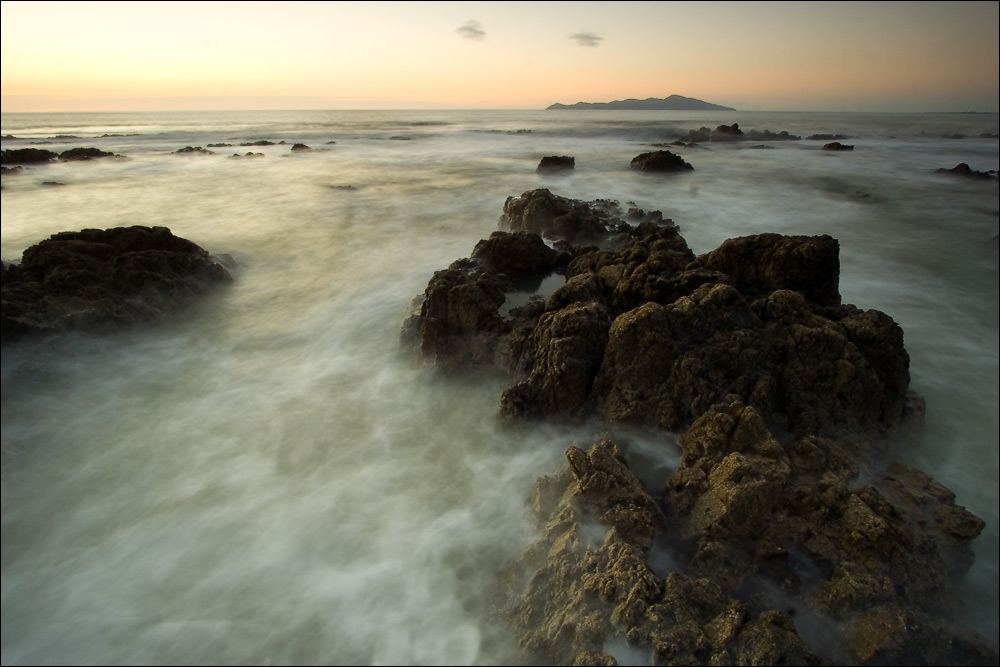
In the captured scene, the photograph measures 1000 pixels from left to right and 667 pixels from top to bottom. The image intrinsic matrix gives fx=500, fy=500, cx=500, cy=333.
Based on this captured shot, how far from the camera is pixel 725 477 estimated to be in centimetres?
363

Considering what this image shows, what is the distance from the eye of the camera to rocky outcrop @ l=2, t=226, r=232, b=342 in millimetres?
6570

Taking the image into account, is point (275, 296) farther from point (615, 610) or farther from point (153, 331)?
point (615, 610)

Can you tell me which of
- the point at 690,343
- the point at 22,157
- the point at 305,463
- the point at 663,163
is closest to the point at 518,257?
the point at 690,343

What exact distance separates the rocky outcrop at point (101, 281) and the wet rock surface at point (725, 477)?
4.40 meters

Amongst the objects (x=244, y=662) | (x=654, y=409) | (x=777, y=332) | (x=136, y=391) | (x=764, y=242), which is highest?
(x=764, y=242)

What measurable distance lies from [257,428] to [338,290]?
14.0ft

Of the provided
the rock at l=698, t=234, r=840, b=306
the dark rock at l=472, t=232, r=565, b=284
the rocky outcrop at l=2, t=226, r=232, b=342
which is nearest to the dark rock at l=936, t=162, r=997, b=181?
the rock at l=698, t=234, r=840, b=306

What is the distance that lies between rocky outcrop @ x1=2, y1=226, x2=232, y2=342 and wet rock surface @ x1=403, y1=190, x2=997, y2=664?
4397 mm

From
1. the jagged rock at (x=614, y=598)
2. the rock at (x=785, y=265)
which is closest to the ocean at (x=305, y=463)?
the jagged rock at (x=614, y=598)

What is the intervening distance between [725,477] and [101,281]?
28.1ft

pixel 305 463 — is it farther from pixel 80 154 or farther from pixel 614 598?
pixel 80 154

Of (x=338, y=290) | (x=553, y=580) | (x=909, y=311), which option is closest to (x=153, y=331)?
(x=338, y=290)

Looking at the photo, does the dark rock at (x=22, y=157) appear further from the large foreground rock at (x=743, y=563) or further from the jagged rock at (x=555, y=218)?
the large foreground rock at (x=743, y=563)

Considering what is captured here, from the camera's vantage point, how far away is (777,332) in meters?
4.97
